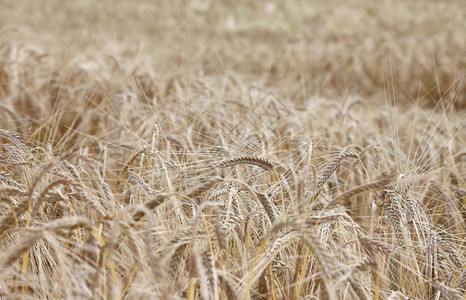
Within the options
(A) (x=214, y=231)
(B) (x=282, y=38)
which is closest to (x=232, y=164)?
(A) (x=214, y=231)

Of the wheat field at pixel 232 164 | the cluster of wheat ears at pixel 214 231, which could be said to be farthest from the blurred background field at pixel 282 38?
the cluster of wheat ears at pixel 214 231

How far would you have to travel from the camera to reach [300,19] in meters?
9.81

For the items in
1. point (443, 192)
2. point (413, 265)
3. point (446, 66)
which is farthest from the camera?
point (446, 66)

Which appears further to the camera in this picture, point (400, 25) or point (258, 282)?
point (400, 25)

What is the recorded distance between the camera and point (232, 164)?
125 cm

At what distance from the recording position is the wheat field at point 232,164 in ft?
3.35

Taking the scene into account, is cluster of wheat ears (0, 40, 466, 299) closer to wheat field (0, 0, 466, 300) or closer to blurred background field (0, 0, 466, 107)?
wheat field (0, 0, 466, 300)

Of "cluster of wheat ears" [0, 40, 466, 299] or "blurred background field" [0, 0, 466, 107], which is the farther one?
"blurred background field" [0, 0, 466, 107]

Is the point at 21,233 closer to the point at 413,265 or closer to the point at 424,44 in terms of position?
the point at 413,265

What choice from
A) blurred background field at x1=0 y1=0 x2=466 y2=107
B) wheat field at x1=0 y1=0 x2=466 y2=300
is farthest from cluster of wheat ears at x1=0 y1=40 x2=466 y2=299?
blurred background field at x1=0 y1=0 x2=466 y2=107

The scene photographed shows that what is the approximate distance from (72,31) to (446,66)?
6.50 m

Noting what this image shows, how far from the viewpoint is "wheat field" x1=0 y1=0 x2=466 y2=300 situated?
3.35ft

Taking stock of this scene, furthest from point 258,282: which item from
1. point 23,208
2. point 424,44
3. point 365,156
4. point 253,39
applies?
point 253,39

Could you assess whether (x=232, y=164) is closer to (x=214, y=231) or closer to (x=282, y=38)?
(x=214, y=231)
